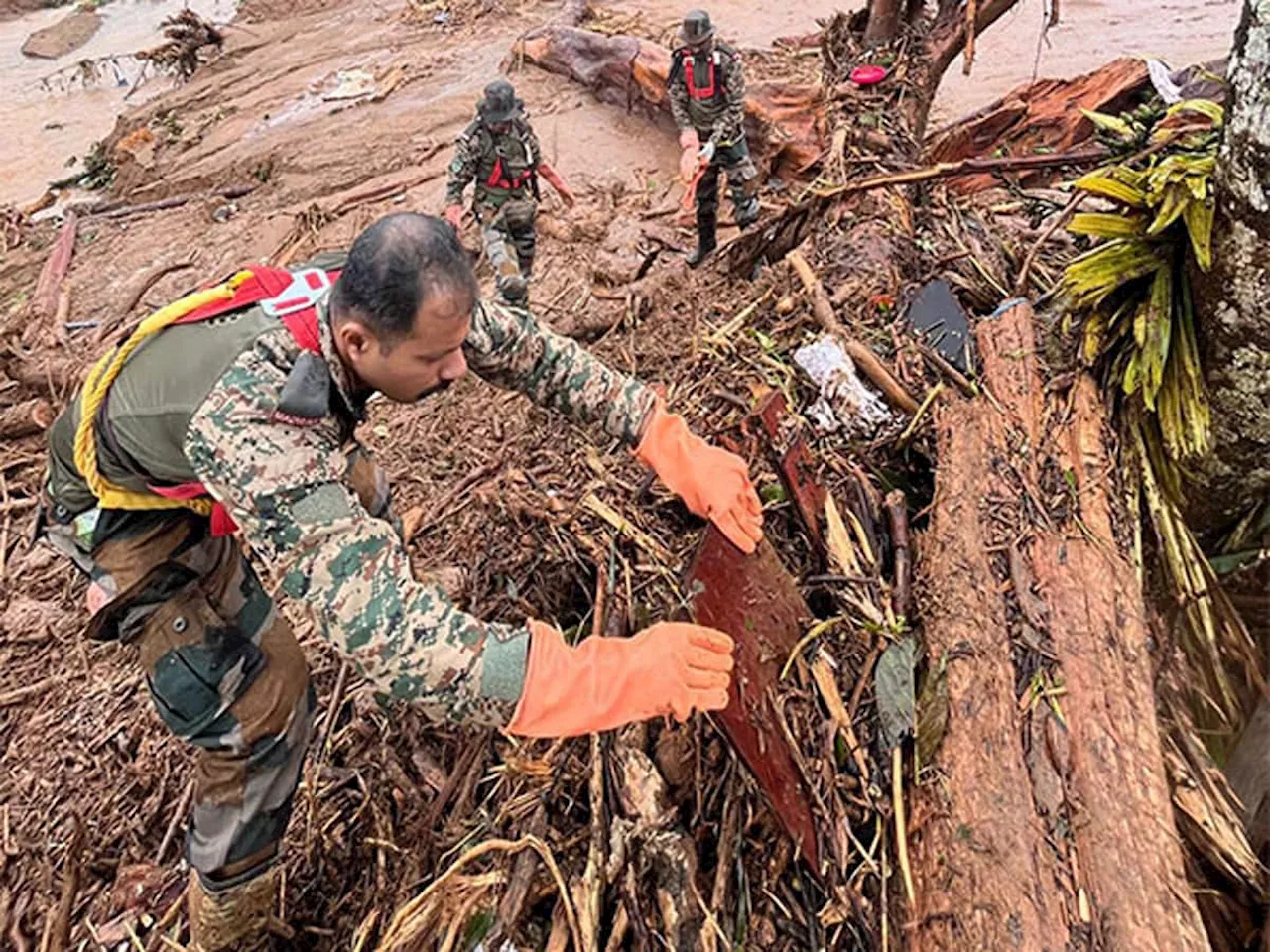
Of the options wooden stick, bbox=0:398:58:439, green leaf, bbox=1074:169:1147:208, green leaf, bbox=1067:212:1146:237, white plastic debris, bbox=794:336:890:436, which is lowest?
wooden stick, bbox=0:398:58:439

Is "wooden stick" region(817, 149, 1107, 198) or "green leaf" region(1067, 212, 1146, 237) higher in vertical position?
"green leaf" region(1067, 212, 1146, 237)

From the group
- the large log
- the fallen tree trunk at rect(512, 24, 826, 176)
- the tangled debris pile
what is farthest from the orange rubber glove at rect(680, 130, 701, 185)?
the tangled debris pile

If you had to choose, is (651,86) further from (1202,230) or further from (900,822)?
(900,822)

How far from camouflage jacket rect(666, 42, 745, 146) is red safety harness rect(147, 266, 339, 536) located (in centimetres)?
531

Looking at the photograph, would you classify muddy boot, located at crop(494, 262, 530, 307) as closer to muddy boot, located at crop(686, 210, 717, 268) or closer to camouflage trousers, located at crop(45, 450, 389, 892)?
muddy boot, located at crop(686, 210, 717, 268)

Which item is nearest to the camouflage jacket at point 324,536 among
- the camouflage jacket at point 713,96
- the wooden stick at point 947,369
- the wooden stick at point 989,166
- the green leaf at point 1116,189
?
the wooden stick at point 947,369

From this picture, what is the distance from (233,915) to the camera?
2287 millimetres

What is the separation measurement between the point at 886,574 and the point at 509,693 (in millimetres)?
1049

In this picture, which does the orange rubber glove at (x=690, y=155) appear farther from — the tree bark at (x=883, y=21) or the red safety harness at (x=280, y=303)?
the red safety harness at (x=280, y=303)

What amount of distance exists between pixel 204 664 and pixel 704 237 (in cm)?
567

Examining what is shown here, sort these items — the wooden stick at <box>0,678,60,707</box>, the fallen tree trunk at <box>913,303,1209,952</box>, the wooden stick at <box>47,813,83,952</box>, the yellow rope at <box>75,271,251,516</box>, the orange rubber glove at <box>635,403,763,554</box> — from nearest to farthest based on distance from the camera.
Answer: the fallen tree trunk at <box>913,303,1209,952</box>, the yellow rope at <box>75,271,251,516</box>, the orange rubber glove at <box>635,403,763,554</box>, the wooden stick at <box>47,813,83,952</box>, the wooden stick at <box>0,678,60,707</box>

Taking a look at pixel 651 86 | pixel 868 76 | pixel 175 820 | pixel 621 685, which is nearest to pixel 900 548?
pixel 621 685

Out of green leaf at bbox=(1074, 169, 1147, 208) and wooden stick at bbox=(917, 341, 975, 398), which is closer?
green leaf at bbox=(1074, 169, 1147, 208)

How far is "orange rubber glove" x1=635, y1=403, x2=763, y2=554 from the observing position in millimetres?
2246
